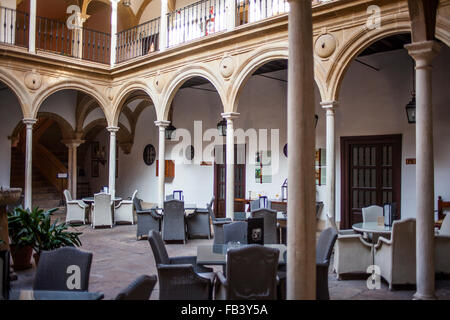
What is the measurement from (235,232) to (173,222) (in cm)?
320

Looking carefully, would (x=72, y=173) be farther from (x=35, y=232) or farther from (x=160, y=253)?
(x=160, y=253)

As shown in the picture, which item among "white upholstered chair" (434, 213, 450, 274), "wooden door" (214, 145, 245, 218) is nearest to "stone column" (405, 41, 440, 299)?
A: "white upholstered chair" (434, 213, 450, 274)

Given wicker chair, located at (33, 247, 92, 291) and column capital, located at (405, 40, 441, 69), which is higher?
column capital, located at (405, 40, 441, 69)

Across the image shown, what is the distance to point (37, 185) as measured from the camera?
1498cm

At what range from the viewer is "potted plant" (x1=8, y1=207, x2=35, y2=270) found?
5.44 meters

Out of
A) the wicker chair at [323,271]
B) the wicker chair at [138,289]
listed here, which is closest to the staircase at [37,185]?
the wicker chair at [323,271]

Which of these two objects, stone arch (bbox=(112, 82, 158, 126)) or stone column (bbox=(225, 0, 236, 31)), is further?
stone arch (bbox=(112, 82, 158, 126))

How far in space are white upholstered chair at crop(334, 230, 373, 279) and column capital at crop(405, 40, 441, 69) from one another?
2.33m

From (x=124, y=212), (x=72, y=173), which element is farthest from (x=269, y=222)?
(x=72, y=173)

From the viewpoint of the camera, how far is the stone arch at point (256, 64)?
296 inches

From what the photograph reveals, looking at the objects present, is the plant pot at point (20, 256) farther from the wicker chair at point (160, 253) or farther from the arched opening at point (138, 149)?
the arched opening at point (138, 149)

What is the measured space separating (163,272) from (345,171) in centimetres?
675

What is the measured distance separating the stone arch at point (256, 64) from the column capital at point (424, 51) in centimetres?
261

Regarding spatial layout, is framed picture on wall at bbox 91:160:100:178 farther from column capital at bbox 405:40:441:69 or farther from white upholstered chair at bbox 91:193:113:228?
column capital at bbox 405:40:441:69
